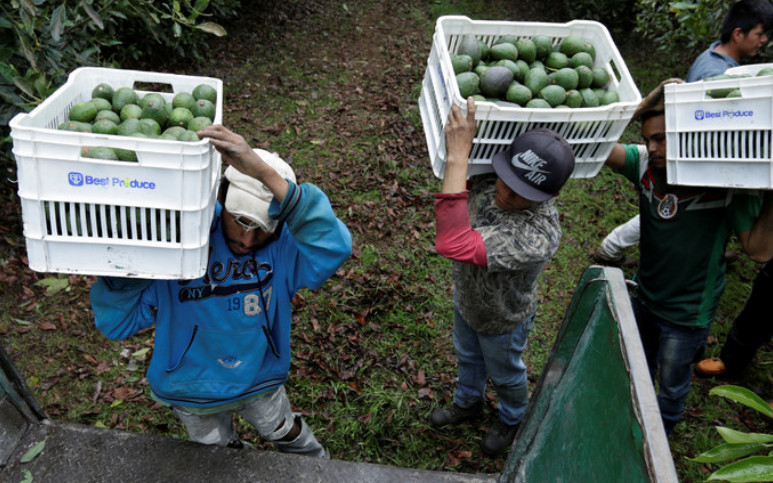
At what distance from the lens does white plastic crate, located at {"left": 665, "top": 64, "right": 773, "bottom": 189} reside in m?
2.23

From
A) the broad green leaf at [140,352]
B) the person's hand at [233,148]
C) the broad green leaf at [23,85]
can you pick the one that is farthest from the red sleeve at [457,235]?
the broad green leaf at [140,352]

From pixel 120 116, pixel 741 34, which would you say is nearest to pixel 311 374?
pixel 120 116

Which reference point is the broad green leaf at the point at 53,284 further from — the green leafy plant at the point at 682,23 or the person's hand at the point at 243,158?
the green leafy plant at the point at 682,23

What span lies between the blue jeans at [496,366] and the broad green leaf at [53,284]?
10.4ft

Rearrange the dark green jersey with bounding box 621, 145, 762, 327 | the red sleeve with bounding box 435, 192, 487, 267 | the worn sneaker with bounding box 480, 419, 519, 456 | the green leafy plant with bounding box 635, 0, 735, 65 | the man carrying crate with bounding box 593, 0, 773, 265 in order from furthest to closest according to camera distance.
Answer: the green leafy plant with bounding box 635, 0, 735, 65 < the man carrying crate with bounding box 593, 0, 773, 265 < the worn sneaker with bounding box 480, 419, 519, 456 < the dark green jersey with bounding box 621, 145, 762, 327 < the red sleeve with bounding box 435, 192, 487, 267

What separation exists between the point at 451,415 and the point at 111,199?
8.78 feet

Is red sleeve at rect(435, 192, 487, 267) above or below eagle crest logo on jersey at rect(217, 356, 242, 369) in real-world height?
above

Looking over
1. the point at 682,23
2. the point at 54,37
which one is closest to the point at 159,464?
the point at 54,37

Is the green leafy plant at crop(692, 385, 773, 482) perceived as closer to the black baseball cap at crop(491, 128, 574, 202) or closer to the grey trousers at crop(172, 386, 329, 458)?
the black baseball cap at crop(491, 128, 574, 202)

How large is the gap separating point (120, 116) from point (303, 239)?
2.75 feet

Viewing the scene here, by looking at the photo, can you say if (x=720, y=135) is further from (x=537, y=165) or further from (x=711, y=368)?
(x=711, y=368)

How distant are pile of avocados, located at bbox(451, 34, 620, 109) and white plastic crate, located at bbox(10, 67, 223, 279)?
4.26 feet

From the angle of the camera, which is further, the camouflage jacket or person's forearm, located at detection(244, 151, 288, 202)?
the camouflage jacket

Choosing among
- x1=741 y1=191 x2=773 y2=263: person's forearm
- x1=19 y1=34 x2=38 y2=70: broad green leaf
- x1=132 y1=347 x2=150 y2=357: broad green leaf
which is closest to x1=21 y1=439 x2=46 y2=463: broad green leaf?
x1=132 y1=347 x2=150 y2=357: broad green leaf
